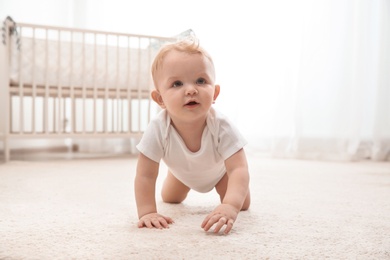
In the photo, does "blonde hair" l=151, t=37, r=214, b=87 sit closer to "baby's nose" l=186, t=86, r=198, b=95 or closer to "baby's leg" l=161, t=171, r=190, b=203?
"baby's nose" l=186, t=86, r=198, b=95

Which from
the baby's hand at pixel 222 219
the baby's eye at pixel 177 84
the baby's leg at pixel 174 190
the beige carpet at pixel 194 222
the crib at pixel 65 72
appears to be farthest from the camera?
the crib at pixel 65 72

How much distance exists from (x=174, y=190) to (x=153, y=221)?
0.27 metres

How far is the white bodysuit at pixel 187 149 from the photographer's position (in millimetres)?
899

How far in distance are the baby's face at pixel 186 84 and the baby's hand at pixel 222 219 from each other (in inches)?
8.1

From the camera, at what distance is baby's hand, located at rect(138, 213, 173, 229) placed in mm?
787

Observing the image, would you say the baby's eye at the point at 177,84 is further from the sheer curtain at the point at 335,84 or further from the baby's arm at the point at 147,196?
the sheer curtain at the point at 335,84

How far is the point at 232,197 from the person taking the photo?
2.66 ft

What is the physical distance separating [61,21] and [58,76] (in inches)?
49.1

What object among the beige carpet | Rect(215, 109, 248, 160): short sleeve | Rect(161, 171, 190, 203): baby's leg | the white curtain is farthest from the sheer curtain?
Rect(215, 109, 248, 160): short sleeve

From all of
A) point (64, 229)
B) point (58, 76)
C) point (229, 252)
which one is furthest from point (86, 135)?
point (229, 252)

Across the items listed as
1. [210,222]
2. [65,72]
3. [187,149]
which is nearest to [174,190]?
[187,149]

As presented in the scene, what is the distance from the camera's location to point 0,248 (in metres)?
0.63

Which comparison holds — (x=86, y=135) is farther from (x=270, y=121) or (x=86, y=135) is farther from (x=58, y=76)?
(x=270, y=121)

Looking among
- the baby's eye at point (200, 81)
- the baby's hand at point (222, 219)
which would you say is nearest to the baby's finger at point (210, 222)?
the baby's hand at point (222, 219)
